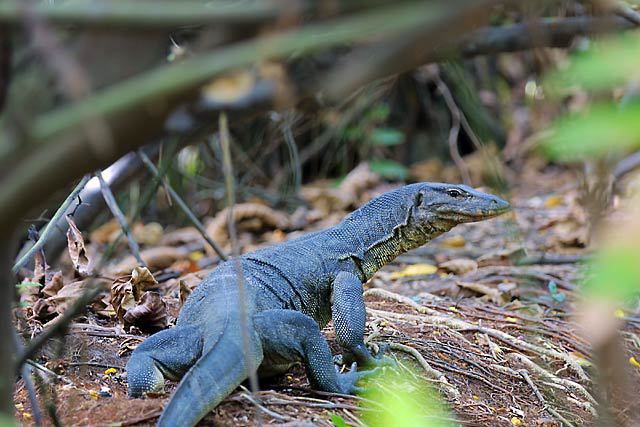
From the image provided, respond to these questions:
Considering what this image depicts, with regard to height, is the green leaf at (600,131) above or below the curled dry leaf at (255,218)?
above

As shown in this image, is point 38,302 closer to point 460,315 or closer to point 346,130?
point 460,315

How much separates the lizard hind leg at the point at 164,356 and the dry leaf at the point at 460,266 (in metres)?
3.75

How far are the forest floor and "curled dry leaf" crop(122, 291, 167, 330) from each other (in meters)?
0.08

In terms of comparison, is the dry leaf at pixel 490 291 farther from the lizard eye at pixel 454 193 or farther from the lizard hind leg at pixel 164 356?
the lizard hind leg at pixel 164 356

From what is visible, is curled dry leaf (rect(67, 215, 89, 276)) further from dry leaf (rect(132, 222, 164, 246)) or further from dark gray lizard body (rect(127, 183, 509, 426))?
dry leaf (rect(132, 222, 164, 246))

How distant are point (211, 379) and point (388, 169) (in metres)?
7.98

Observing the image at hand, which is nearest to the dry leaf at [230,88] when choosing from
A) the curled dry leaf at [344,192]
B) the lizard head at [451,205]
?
the lizard head at [451,205]

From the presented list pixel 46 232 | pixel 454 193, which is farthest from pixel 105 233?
pixel 46 232

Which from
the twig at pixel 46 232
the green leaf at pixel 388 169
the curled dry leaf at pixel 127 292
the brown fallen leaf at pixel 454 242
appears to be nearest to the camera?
the twig at pixel 46 232

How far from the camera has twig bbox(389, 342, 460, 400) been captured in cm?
432

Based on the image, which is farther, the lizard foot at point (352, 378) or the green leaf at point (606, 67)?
the lizard foot at point (352, 378)

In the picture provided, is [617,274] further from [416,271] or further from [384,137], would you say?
[384,137]

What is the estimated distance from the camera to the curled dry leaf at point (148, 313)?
15.2 feet

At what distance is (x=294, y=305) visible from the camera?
4602 mm
